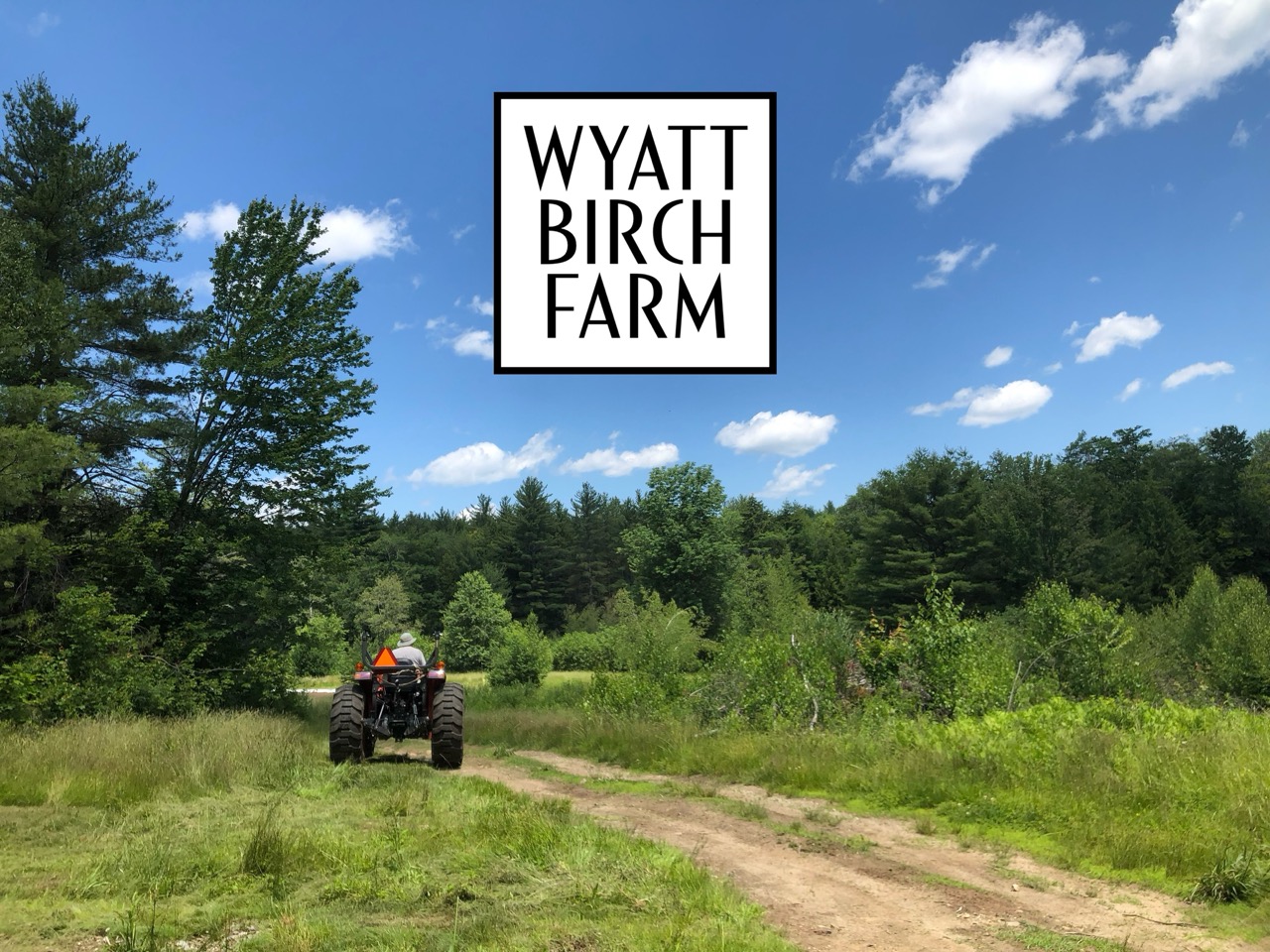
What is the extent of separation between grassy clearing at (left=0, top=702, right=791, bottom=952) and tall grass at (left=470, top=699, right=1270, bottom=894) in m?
3.60

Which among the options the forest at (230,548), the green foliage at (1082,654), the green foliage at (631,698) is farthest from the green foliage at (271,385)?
the green foliage at (1082,654)

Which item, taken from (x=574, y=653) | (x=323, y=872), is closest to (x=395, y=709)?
(x=323, y=872)

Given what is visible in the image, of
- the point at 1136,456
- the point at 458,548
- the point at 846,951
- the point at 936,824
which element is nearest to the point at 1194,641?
the point at 936,824

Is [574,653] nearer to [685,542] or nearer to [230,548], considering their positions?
[685,542]

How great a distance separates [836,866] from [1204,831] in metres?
2.98

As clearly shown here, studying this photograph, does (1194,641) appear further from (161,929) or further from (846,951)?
(161,929)

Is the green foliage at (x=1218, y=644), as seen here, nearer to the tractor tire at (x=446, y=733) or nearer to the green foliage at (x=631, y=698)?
the green foliage at (x=631, y=698)

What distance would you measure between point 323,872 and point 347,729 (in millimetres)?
6169

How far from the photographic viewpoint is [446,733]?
1158 centimetres

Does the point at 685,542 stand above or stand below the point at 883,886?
above

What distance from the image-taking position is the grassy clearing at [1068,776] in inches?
244

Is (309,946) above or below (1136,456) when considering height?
below

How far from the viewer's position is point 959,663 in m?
13.5

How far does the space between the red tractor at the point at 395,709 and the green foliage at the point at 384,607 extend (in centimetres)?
5490
